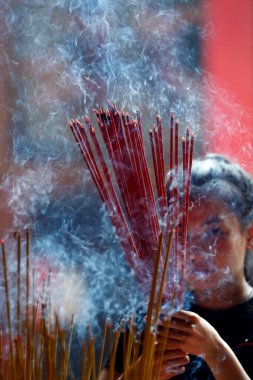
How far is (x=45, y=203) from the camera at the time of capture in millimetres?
1364

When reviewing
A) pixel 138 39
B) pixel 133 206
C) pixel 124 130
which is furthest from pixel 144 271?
pixel 138 39

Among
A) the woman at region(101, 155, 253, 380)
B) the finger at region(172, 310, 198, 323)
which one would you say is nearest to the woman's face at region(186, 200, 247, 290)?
the woman at region(101, 155, 253, 380)

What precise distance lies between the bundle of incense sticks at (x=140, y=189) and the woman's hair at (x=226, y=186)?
7 cm

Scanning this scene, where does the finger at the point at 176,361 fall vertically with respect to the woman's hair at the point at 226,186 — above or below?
below

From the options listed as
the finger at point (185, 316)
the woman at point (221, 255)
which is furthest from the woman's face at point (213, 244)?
the finger at point (185, 316)

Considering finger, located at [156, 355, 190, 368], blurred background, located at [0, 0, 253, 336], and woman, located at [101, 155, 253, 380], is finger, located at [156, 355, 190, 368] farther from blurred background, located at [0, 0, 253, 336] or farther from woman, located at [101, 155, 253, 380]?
blurred background, located at [0, 0, 253, 336]

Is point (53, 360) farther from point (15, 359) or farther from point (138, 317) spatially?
point (138, 317)

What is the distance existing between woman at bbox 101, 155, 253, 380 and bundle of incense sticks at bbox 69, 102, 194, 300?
79 millimetres

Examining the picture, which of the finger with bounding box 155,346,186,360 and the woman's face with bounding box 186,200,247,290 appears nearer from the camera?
the finger with bounding box 155,346,186,360

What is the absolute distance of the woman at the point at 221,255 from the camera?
122cm

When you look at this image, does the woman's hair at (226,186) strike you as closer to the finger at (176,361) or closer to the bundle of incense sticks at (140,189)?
the bundle of incense sticks at (140,189)

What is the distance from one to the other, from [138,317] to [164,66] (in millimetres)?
548

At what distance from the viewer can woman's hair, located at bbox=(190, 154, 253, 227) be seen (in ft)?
4.08

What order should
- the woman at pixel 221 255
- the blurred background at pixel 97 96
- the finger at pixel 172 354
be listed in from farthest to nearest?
1. the blurred background at pixel 97 96
2. the woman at pixel 221 255
3. the finger at pixel 172 354
